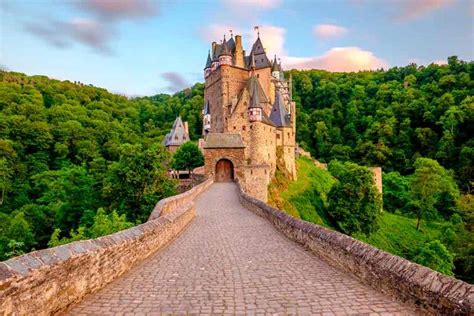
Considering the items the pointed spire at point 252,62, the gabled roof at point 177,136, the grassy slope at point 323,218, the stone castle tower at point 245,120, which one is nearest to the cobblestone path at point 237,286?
the stone castle tower at point 245,120

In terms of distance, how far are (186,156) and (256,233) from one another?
35521mm

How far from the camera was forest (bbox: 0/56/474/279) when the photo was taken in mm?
26547

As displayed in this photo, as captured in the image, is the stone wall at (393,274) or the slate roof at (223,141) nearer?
the stone wall at (393,274)

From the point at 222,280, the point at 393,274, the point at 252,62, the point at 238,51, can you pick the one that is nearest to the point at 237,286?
the point at 222,280

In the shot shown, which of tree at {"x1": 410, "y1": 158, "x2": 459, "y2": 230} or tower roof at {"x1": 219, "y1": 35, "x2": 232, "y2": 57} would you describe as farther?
tower roof at {"x1": 219, "y1": 35, "x2": 232, "y2": 57}

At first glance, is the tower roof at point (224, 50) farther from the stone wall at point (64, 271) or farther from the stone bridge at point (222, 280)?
the stone wall at point (64, 271)

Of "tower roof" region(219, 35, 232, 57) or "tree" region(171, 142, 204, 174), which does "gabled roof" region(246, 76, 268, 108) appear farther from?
"tree" region(171, 142, 204, 174)

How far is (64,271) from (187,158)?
42023mm

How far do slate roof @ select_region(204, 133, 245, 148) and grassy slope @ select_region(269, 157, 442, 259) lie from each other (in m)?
6.85

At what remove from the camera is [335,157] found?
78.8 meters

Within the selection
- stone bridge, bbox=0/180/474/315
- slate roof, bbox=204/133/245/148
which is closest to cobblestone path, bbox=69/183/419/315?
stone bridge, bbox=0/180/474/315

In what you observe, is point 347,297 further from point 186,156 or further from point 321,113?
point 321,113

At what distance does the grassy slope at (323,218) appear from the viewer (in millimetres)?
38156

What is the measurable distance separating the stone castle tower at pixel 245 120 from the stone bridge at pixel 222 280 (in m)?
25.6
